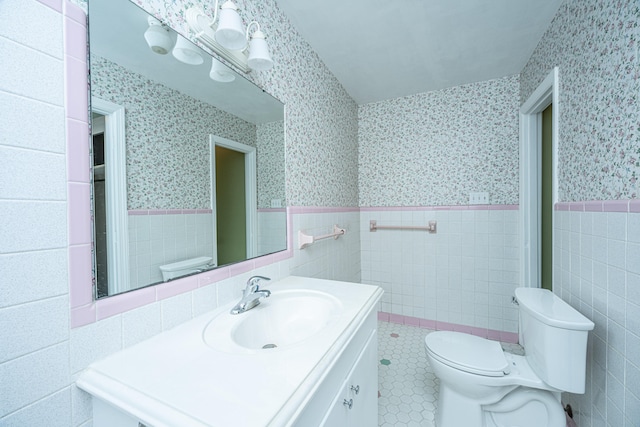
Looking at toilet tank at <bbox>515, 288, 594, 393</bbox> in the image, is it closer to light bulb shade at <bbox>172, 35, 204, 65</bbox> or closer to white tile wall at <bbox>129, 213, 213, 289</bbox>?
white tile wall at <bbox>129, 213, 213, 289</bbox>

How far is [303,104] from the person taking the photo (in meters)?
1.70

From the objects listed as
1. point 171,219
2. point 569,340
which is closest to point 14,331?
point 171,219

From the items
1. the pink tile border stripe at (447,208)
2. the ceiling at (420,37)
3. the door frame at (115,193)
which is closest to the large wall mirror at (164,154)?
the door frame at (115,193)

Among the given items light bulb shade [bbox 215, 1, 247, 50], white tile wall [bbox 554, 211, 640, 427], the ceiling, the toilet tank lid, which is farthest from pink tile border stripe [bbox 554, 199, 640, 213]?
light bulb shade [bbox 215, 1, 247, 50]

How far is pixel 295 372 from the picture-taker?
59 centimetres

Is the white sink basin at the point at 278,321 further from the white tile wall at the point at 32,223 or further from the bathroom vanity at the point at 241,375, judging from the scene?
the white tile wall at the point at 32,223

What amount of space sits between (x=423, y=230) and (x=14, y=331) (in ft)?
8.42

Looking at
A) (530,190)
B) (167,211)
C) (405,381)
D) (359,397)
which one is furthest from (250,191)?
(530,190)

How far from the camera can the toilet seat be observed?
1.23 m

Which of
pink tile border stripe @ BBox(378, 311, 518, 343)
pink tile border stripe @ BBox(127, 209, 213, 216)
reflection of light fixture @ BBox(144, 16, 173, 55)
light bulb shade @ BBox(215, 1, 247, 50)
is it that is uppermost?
light bulb shade @ BBox(215, 1, 247, 50)

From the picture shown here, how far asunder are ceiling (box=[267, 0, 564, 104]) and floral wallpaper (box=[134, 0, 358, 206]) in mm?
144

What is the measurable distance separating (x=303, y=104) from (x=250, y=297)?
1.27 meters

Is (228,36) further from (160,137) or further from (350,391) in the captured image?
(350,391)

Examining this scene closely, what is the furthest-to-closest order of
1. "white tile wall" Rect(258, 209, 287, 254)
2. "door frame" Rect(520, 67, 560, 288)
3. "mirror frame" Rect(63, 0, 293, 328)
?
"door frame" Rect(520, 67, 560, 288) → "white tile wall" Rect(258, 209, 287, 254) → "mirror frame" Rect(63, 0, 293, 328)
